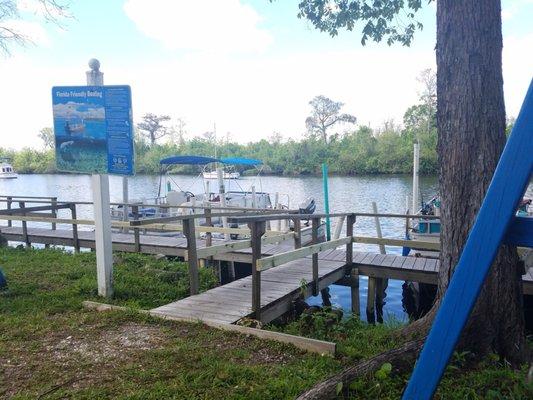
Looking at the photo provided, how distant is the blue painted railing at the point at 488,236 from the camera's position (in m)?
1.63

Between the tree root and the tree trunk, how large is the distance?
59 centimetres

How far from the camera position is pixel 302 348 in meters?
4.13

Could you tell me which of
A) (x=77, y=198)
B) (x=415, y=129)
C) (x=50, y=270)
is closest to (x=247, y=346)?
(x=50, y=270)

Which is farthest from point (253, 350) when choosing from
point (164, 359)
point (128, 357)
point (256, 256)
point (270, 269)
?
point (270, 269)

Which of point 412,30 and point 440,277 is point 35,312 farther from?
point 412,30

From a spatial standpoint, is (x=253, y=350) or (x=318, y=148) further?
(x=318, y=148)

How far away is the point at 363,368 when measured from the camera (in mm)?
3305

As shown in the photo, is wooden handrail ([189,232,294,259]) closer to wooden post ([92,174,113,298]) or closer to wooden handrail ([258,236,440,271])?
wooden handrail ([258,236,440,271])

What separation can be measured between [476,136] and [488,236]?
228cm

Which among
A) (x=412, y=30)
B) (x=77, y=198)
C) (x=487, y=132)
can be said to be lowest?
(x=77, y=198)

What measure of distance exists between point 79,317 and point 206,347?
1.78 m

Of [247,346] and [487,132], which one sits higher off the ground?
[487,132]

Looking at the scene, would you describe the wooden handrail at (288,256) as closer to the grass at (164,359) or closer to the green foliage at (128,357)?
the grass at (164,359)

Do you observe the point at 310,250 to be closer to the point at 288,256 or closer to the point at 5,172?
the point at 288,256
